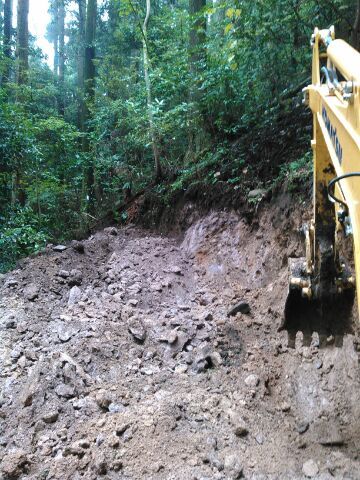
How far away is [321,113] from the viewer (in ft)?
8.05

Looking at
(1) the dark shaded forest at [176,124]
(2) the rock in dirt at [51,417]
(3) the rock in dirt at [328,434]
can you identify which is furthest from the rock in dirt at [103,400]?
(1) the dark shaded forest at [176,124]

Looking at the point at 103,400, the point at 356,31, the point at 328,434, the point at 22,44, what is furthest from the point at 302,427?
the point at 22,44

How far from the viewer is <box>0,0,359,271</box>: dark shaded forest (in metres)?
6.18

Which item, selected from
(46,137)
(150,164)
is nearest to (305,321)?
(150,164)

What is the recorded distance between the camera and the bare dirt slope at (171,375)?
8.82 ft

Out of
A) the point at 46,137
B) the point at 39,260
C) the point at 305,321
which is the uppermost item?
the point at 46,137

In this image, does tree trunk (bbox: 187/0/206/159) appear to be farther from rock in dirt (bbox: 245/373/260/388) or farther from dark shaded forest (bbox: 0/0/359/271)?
rock in dirt (bbox: 245/373/260/388)

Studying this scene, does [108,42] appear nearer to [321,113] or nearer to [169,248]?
[169,248]

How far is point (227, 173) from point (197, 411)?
4.31 meters

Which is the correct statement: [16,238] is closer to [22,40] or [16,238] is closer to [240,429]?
[240,429]

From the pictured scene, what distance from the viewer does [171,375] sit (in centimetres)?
362

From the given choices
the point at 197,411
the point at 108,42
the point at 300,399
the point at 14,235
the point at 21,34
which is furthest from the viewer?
the point at 108,42

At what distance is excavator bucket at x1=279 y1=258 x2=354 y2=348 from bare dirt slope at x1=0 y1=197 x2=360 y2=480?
69 centimetres

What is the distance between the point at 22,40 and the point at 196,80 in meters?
7.21
